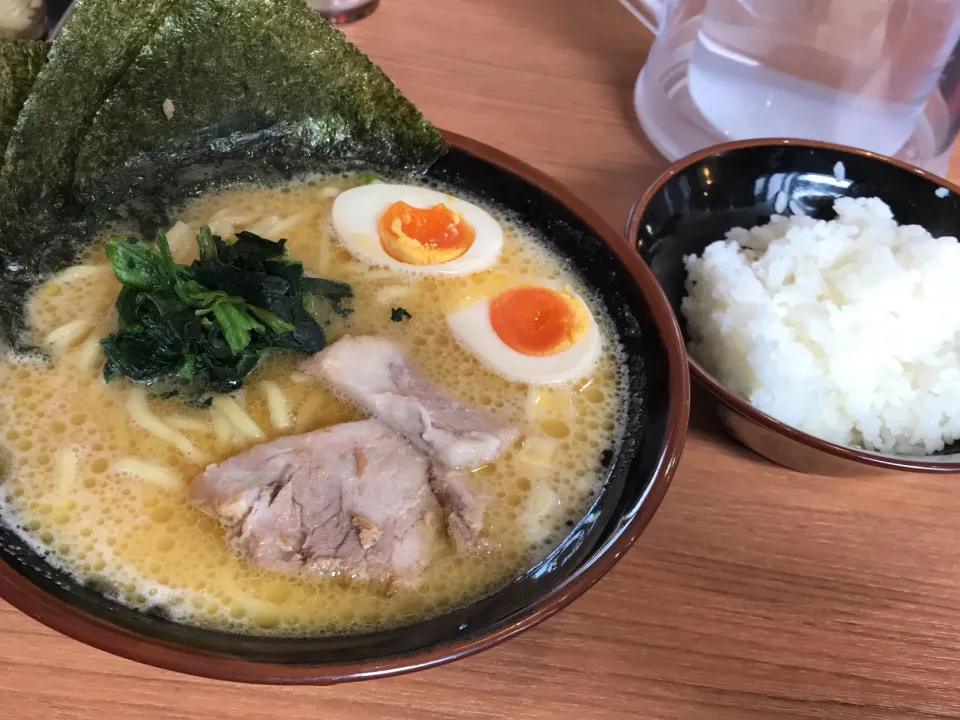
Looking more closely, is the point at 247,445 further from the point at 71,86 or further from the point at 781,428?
the point at 781,428

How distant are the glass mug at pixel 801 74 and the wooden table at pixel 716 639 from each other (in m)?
0.83

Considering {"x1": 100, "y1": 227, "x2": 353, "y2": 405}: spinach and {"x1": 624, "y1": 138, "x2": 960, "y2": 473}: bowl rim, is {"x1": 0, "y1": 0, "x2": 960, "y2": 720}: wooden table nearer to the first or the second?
{"x1": 624, "y1": 138, "x2": 960, "y2": 473}: bowl rim

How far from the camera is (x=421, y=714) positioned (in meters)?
0.91

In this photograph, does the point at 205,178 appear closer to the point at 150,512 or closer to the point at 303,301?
the point at 303,301

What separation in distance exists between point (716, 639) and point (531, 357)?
19.4 inches

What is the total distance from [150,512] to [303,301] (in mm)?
392

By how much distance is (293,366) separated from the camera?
1.13 m

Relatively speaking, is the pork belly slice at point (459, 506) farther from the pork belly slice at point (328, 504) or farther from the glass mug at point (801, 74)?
the glass mug at point (801, 74)

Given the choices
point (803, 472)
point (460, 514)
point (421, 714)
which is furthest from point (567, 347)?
point (421, 714)

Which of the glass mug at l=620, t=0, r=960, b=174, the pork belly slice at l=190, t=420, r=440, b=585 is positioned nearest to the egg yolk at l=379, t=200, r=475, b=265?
the pork belly slice at l=190, t=420, r=440, b=585

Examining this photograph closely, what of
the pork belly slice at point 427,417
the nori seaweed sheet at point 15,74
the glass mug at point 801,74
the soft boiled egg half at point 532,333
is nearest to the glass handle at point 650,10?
the glass mug at point 801,74

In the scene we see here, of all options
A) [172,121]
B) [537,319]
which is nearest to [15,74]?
[172,121]

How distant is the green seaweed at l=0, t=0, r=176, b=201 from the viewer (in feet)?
3.37

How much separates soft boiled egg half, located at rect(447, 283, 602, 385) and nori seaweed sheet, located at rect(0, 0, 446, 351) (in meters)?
Answer: 0.35
